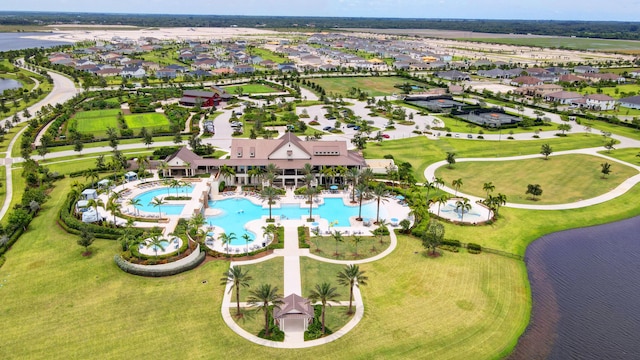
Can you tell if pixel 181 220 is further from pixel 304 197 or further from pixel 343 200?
pixel 343 200

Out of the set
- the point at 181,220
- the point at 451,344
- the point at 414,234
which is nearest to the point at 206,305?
the point at 181,220

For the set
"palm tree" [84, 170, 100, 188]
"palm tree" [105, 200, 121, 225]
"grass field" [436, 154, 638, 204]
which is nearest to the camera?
"palm tree" [105, 200, 121, 225]

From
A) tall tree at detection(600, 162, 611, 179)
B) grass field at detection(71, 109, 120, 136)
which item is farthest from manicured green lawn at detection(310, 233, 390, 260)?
grass field at detection(71, 109, 120, 136)

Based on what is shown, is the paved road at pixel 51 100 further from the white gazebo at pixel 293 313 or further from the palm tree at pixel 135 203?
the white gazebo at pixel 293 313

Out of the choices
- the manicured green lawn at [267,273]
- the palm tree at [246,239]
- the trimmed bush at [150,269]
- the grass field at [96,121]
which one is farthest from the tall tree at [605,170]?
the grass field at [96,121]

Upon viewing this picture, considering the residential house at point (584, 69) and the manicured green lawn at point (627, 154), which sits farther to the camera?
the residential house at point (584, 69)

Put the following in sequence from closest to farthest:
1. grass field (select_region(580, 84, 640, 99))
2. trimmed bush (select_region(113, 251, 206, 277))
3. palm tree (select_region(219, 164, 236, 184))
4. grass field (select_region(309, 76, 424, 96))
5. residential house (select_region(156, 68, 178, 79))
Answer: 1. trimmed bush (select_region(113, 251, 206, 277))
2. palm tree (select_region(219, 164, 236, 184))
3. grass field (select_region(580, 84, 640, 99))
4. grass field (select_region(309, 76, 424, 96))
5. residential house (select_region(156, 68, 178, 79))

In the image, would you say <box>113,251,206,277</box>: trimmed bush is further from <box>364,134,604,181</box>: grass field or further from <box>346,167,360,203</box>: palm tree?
<box>364,134,604,181</box>: grass field
